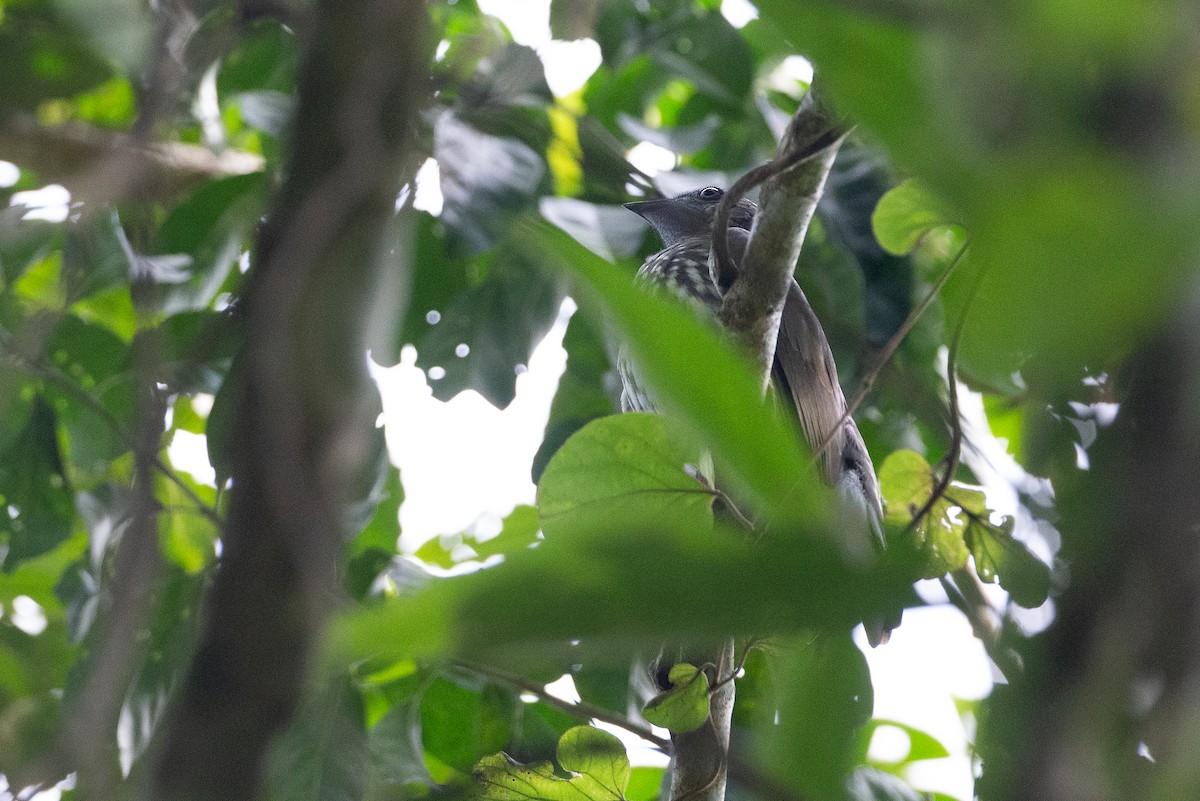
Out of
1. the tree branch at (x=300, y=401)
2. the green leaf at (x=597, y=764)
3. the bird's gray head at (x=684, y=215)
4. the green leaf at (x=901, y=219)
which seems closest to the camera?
the tree branch at (x=300, y=401)

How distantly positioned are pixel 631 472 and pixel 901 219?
2.87 ft

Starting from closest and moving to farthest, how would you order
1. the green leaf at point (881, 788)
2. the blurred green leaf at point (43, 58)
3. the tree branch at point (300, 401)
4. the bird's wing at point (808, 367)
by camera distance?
the tree branch at point (300, 401) → the green leaf at point (881, 788) → the blurred green leaf at point (43, 58) → the bird's wing at point (808, 367)

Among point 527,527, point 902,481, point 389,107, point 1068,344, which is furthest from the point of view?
point 527,527

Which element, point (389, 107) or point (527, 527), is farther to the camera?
point (527, 527)

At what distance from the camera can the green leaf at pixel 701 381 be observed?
42 cm

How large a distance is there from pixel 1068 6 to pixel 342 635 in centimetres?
36

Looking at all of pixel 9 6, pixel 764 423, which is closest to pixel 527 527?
A: pixel 9 6

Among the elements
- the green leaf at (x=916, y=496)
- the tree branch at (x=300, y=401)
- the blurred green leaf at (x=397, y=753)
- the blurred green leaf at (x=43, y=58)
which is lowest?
the blurred green leaf at (x=397, y=753)

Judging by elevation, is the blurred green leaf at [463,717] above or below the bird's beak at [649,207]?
below

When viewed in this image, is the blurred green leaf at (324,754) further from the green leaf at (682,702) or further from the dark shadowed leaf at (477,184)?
the dark shadowed leaf at (477,184)

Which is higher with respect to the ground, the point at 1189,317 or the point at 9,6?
the point at 1189,317

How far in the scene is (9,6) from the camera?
9.45 feet

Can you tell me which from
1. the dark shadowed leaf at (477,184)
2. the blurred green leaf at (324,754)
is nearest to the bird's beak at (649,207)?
the dark shadowed leaf at (477,184)

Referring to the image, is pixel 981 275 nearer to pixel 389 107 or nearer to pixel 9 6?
pixel 389 107
